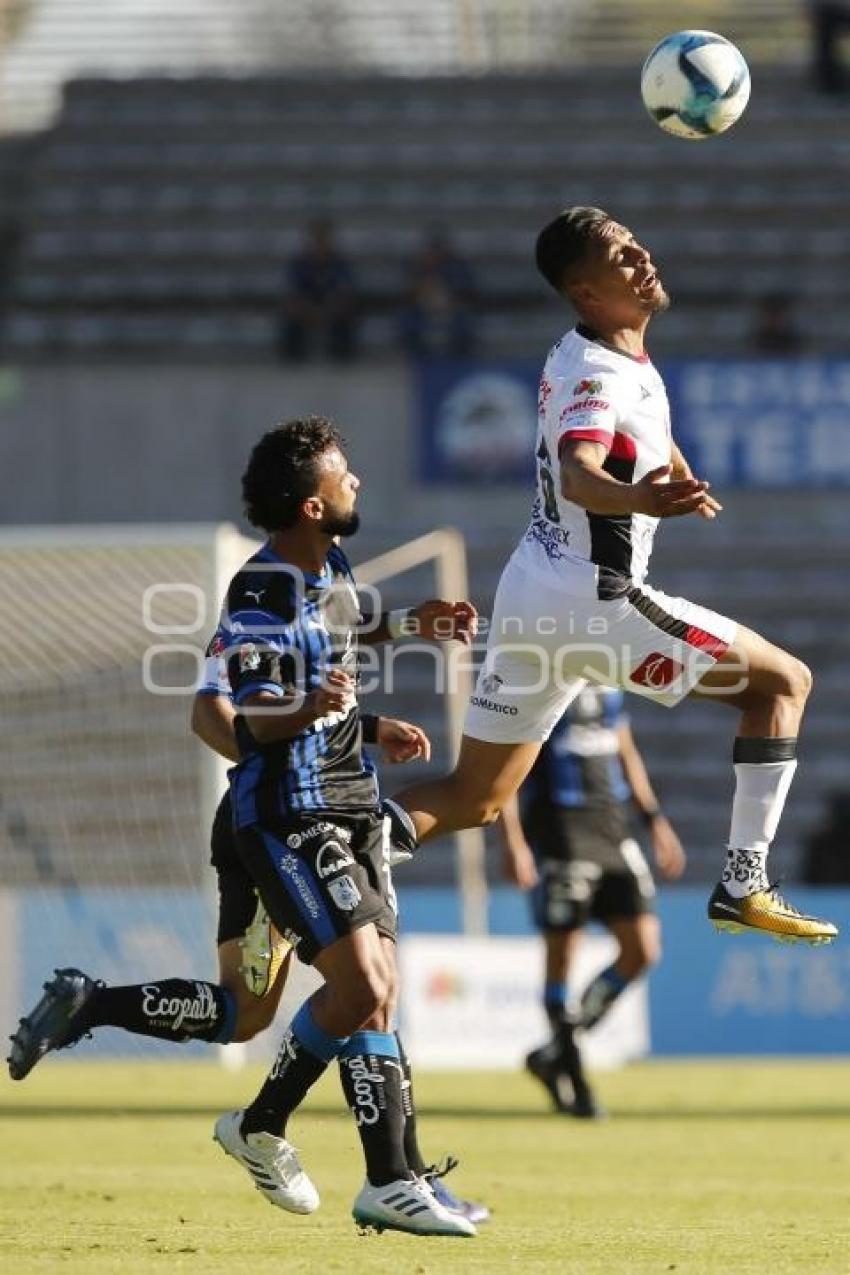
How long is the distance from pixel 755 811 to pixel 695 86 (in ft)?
7.46

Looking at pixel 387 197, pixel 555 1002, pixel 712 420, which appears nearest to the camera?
pixel 555 1002

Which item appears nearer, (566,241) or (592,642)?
(592,642)

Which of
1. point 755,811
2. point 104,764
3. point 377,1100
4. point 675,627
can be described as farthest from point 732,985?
point 377,1100

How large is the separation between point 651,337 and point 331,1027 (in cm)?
1818

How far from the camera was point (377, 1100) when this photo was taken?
6.31 meters

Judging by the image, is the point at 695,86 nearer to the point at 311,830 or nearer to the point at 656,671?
the point at 656,671

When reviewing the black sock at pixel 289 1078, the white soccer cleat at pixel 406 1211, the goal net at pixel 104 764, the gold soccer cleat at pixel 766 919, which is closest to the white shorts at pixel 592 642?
the gold soccer cleat at pixel 766 919

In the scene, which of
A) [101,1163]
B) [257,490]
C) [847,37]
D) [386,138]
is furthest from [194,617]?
[847,37]

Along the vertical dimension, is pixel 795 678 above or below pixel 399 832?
above

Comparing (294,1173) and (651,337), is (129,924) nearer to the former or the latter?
(294,1173)

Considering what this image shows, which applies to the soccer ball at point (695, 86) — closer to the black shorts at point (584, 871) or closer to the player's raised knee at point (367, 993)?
the player's raised knee at point (367, 993)

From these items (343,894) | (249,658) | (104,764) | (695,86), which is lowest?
(104,764)

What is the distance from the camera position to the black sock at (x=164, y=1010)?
22.2 ft

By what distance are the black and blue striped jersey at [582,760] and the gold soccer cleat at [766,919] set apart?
4489 mm
